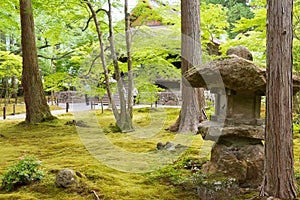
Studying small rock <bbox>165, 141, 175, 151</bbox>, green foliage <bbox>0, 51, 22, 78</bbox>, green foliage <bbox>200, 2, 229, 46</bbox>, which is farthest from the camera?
green foliage <bbox>0, 51, 22, 78</bbox>

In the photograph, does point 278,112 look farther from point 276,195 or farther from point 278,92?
point 276,195

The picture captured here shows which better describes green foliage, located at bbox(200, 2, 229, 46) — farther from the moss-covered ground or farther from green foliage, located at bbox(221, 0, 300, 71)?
the moss-covered ground

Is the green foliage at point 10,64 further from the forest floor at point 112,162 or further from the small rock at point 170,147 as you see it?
the small rock at point 170,147

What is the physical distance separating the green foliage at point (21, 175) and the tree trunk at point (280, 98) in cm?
243

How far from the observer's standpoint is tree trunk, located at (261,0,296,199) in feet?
7.88

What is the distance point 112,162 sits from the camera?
4.38m

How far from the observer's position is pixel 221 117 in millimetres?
3445

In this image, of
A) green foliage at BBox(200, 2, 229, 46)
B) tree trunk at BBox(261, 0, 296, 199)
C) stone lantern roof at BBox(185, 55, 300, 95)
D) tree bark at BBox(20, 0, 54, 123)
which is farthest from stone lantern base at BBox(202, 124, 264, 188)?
green foliage at BBox(200, 2, 229, 46)

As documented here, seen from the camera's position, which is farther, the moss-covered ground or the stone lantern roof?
the moss-covered ground

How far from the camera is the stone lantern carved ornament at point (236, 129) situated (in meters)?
3.15

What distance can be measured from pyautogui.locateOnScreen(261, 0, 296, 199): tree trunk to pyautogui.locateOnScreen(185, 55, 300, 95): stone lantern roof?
1.37ft

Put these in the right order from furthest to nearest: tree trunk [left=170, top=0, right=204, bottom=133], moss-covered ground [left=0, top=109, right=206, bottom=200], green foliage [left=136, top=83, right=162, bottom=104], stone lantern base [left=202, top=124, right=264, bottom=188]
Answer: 1. green foliage [left=136, top=83, right=162, bottom=104]
2. tree trunk [left=170, top=0, right=204, bottom=133]
3. stone lantern base [left=202, top=124, right=264, bottom=188]
4. moss-covered ground [left=0, top=109, right=206, bottom=200]

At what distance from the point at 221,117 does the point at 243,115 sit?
24 cm

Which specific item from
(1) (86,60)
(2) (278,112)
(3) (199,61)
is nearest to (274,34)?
(2) (278,112)
